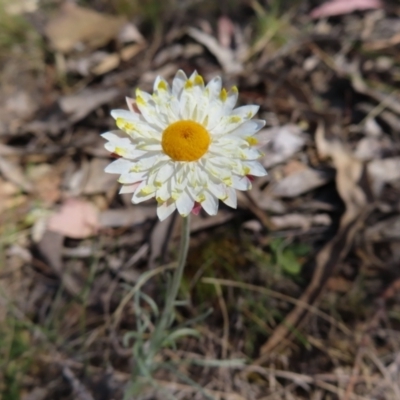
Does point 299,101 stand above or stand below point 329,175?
above

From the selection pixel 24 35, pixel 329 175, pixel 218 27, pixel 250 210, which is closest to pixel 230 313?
pixel 250 210

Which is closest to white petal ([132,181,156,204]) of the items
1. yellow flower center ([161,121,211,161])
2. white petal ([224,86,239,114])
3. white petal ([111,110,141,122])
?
yellow flower center ([161,121,211,161])

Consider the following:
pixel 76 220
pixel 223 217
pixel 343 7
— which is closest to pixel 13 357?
pixel 76 220

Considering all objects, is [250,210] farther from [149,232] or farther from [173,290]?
[173,290]

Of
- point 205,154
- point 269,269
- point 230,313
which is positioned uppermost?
point 205,154

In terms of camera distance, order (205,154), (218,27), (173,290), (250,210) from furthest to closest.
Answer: (218,27), (250,210), (173,290), (205,154)

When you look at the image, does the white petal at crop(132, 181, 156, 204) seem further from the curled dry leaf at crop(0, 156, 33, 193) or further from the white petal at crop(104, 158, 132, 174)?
the curled dry leaf at crop(0, 156, 33, 193)

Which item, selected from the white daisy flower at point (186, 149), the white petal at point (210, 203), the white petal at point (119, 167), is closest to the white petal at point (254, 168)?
the white daisy flower at point (186, 149)
